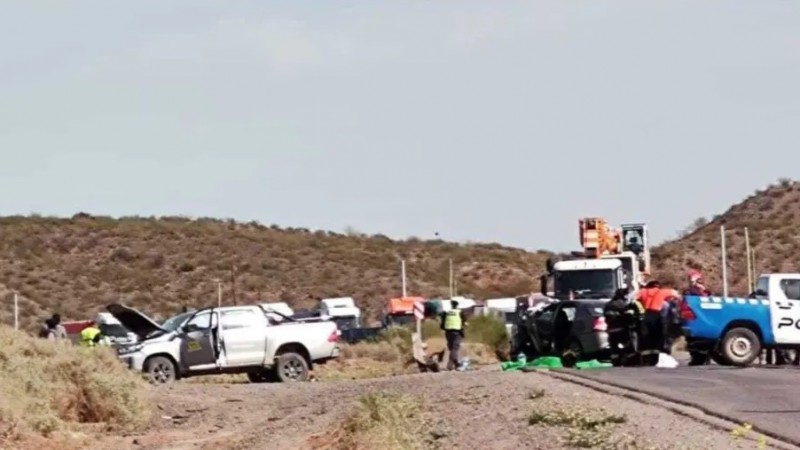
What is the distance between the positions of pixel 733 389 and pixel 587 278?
15.8 meters

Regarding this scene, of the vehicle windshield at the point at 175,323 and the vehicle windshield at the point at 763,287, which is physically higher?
the vehicle windshield at the point at 763,287

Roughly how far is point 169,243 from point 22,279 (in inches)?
461

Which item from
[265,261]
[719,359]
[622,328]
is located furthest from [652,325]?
[265,261]

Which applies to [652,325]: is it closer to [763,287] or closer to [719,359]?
[719,359]

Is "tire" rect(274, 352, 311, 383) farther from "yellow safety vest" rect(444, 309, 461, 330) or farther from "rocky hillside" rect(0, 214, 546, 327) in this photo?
"rocky hillside" rect(0, 214, 546, 327)

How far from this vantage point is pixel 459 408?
61.2 feet

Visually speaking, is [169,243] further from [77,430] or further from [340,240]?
[77,430]

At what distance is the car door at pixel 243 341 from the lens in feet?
105

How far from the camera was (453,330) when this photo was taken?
1286 inches

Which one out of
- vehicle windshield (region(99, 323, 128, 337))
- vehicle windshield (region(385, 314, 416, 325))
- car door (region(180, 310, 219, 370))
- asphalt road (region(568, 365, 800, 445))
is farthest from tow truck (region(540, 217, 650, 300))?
vehicle windshield (region(385, 314, 416, 325))

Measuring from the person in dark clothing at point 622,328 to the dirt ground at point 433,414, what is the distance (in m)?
5.29

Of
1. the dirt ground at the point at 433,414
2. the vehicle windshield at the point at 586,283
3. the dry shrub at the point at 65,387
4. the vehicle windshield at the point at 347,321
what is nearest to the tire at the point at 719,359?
the vehicle windshield at the point at 586,283

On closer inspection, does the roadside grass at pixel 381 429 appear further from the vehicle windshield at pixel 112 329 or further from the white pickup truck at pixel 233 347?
the vehicle windshield at pixel 112 329

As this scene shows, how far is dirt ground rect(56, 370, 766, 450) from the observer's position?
15.0 metres
